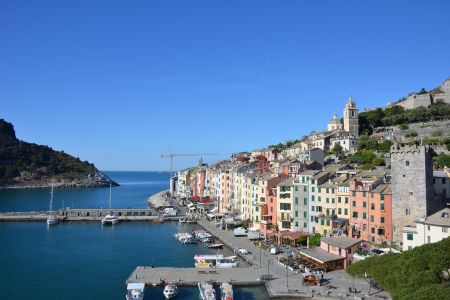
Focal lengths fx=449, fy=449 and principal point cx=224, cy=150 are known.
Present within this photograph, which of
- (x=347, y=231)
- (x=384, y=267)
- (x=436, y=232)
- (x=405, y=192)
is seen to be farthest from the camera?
(x=347, y=231)

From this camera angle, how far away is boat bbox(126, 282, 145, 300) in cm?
3625

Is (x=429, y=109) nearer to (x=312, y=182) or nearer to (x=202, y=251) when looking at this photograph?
(x=312, y=182)

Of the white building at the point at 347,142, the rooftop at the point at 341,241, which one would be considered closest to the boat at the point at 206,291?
the rooftop at the point at 341,241

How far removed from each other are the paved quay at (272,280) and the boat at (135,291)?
266 cm

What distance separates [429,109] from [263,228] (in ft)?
174

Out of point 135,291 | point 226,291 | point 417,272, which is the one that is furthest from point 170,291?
point 417,272

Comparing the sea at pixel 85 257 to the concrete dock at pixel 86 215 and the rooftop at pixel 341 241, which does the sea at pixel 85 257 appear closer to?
the concrete dock at pixel 86 215

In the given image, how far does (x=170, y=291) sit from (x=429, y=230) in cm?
2339

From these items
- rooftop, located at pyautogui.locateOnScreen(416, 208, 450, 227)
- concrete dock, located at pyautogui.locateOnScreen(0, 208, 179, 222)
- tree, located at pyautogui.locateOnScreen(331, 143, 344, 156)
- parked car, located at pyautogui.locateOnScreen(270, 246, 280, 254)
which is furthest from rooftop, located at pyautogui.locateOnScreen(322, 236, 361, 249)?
concrete dock, located at pyautogui.locateOnScreen(0, 208, 179, 222)

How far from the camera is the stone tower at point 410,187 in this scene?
147ft

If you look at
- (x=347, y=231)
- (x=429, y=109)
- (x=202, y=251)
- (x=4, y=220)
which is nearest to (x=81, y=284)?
(x=202, y=251)

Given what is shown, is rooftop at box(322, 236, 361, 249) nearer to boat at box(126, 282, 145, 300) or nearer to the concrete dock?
boat at box(126, 282, 145, 300)

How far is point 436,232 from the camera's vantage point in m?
39.3

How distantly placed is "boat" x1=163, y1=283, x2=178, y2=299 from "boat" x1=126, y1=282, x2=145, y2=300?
1929mm
